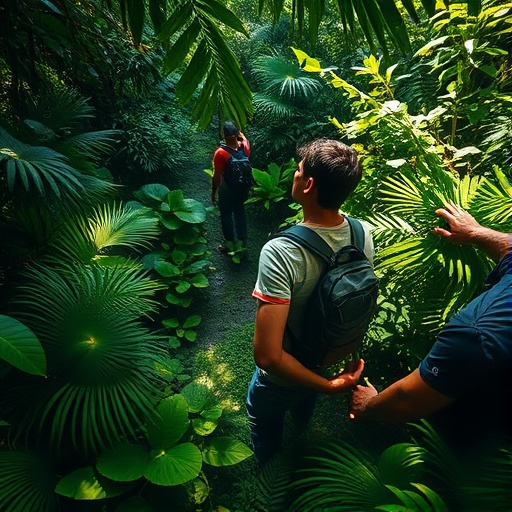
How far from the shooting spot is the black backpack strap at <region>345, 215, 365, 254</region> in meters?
1.59

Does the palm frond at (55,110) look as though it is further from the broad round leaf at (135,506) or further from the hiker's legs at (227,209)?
the broad round leaf at (135,506)

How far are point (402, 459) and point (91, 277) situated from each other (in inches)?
72.6

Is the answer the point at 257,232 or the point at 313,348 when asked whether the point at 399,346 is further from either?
the point at 257,232

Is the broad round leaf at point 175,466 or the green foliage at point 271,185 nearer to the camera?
the broad round leaf at point 175,466

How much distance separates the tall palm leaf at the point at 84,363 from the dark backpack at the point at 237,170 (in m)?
2.04

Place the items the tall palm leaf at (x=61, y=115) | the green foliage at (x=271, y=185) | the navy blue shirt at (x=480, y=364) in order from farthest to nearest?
the green foliage at (x=271, y=185) → the tall palm leaf at (x=61, y=115) → the navy blue shirt at (x=480, y=364)

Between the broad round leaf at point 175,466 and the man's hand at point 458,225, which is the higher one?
the man's hand at point 458,225

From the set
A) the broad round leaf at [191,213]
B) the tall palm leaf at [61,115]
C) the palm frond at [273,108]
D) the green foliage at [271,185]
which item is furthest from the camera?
the palm frond at [273,108]

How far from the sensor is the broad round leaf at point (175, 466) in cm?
194

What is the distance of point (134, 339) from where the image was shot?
2.04 m

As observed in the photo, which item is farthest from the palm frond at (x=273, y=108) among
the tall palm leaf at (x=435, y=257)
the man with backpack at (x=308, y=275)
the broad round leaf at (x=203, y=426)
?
the broad round leaf at (x=203, y=426)

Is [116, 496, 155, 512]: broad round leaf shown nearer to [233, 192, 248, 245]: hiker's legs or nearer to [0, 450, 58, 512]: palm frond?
[0, 450, 58, 512]: palm frond

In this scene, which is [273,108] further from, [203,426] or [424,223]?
[203,426]

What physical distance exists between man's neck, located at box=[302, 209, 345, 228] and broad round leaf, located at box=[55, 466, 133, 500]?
169 cm
